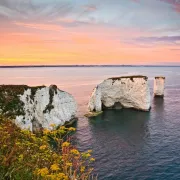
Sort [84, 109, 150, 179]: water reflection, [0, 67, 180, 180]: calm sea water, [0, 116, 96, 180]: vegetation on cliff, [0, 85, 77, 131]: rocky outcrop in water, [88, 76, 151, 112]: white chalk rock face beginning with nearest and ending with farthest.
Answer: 1. [0, 116, 96, 180]: vegetation on cliff
2. [0, 67, 180, 180]: calm sea water
3. [84, 109, 150, 179]: water reflection
4. [0, 85, 77, 131]: rocky outcrop in water
5. [88, 76, 151, 112]: white chalk rock face

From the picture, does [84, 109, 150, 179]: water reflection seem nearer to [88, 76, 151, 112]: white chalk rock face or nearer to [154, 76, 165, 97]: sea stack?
[88, 76, 151, 112]: white chalk rock face

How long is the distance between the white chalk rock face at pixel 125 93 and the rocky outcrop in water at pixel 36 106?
19.9 m

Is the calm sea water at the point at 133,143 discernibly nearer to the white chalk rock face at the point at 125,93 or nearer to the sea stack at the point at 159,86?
the white chalk rock face at the point at 125,93

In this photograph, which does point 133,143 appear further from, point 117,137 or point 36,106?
point 36,106

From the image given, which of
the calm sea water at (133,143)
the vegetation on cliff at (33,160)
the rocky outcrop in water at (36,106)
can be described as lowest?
the calm sea water at (133,143)

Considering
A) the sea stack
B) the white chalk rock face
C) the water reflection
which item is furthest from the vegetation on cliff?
the sea stack

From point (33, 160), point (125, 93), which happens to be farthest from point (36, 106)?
point (33, 160)

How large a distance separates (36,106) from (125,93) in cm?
3725

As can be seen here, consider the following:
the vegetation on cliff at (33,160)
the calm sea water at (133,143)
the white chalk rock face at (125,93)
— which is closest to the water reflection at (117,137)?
the calm sea water at (133,143)

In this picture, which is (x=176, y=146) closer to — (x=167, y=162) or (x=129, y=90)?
(x=167, y=162)

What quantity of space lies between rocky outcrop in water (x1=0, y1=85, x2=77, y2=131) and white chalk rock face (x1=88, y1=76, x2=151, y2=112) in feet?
65.1

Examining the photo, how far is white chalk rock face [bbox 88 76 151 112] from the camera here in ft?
252

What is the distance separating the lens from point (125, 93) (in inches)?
3113

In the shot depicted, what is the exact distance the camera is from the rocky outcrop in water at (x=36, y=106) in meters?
43.3
